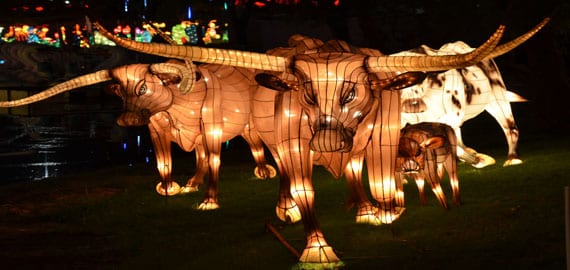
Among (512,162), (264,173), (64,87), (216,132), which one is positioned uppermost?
(64,87)

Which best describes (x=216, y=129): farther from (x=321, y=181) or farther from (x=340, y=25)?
(x=340, y=25)

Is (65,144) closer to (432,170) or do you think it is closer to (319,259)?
(432,170)

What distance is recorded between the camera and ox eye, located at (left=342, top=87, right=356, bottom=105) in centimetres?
808

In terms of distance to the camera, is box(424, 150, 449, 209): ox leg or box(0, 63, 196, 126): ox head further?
box(0, 63, 196, 126): ox head

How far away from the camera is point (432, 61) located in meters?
7.97

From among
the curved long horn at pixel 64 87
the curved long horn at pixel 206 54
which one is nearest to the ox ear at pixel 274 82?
the curved long horn at pixel 206 54

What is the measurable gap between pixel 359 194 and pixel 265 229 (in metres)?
1.22

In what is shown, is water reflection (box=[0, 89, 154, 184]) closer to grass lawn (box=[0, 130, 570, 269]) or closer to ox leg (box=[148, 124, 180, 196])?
grass lawn (box=[0, 130, 570, 269])

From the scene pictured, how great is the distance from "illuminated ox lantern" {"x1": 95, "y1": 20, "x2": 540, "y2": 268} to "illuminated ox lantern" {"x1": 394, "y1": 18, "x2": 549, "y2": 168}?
459cm

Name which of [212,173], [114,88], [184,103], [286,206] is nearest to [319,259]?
[286,206]

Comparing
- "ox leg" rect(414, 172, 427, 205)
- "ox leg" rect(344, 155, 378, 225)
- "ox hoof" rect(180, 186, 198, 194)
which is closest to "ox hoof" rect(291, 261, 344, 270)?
"ox leg" rect(344, 155, 378, 225)

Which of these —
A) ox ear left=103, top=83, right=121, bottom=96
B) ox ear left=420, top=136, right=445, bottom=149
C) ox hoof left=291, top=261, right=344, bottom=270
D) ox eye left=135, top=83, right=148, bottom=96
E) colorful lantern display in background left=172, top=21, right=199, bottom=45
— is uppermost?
colorful lantern display in background left=172, top=21, right=199, bottom=45

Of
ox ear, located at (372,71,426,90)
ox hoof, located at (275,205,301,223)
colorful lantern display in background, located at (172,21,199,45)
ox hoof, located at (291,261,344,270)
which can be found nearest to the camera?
ox hoof, located at (291,261,344,270)

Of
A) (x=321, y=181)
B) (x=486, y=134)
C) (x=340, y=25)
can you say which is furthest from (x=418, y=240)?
(x=340, y=25)
